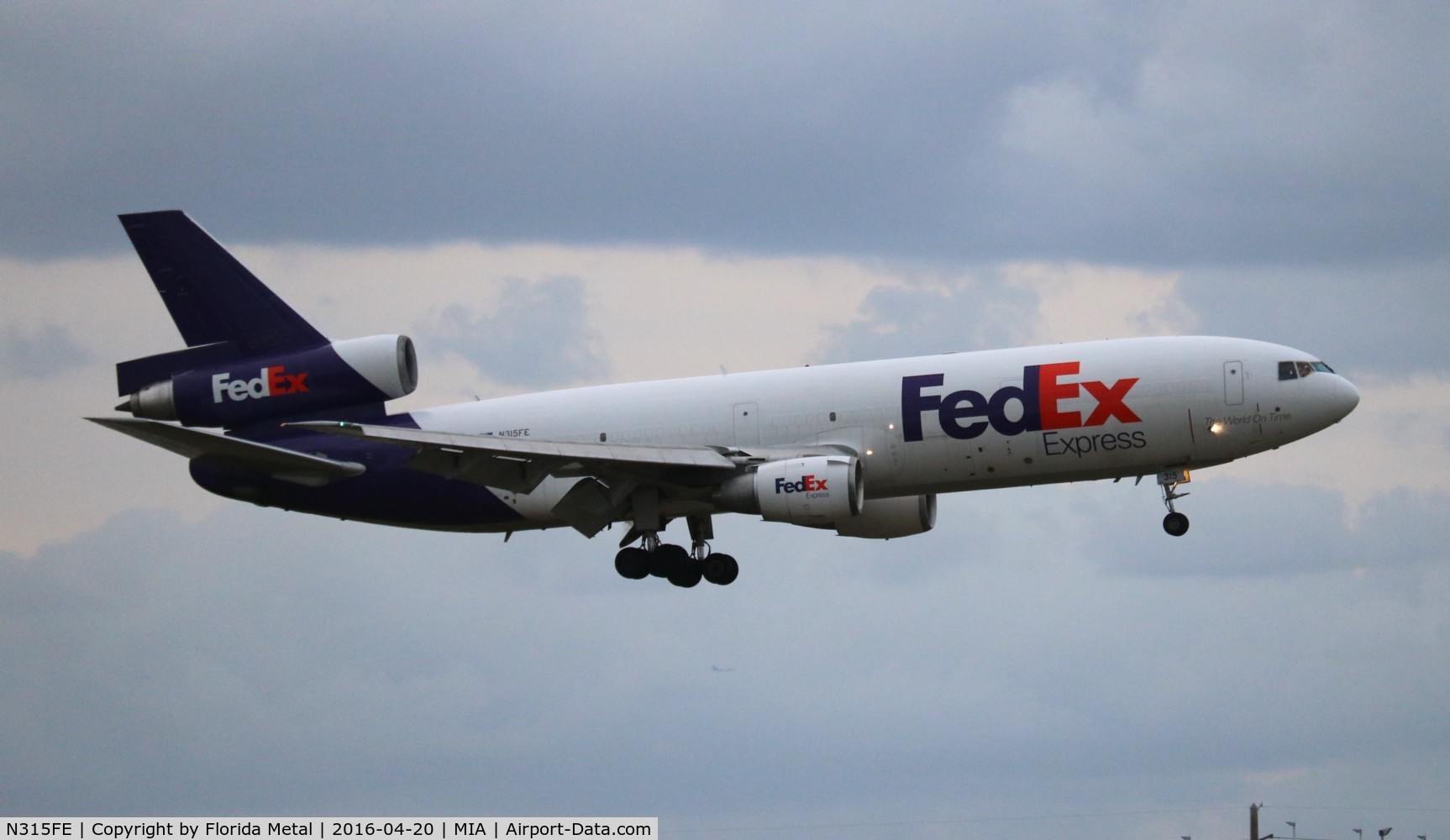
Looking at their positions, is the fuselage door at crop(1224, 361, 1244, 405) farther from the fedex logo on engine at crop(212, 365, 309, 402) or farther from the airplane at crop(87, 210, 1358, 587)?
the fedex logo on engine at crop(212, 365, 309, 402)

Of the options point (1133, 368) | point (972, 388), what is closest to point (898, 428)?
point (972, 388)

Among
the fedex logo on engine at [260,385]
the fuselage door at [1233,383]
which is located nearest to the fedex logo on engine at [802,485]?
the fuselage door at [1233,383]

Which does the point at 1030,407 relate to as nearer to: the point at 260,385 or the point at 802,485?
the point at 802,485

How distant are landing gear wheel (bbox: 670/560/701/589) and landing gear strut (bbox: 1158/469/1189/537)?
14.3 meters

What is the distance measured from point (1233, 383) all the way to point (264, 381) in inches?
1186

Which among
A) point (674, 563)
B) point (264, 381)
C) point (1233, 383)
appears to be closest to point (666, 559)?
point (674, 563)

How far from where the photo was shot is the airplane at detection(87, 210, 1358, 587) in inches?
2206

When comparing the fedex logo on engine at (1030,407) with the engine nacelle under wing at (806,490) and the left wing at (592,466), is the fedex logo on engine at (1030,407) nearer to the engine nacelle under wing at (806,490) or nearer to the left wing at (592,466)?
the engine nacelle under wing at (806,490)

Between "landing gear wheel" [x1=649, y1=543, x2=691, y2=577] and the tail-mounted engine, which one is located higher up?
the tail-mounted engine

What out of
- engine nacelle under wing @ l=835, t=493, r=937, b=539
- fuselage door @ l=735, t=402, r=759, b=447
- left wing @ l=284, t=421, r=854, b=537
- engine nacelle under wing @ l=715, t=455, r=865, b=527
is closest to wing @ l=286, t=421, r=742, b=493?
left wing @ l=284, t=421, r=854, b=537

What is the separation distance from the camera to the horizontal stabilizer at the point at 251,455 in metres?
56.8

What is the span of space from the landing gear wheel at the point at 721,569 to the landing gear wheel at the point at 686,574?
0.31 meters

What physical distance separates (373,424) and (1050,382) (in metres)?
21.5

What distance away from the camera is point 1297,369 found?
56750 mm
